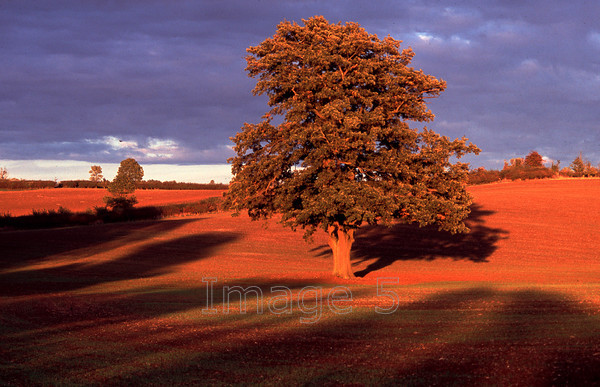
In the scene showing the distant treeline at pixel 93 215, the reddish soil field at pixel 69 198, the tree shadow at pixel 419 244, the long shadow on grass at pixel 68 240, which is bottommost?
the tree shadow at pixel 419 244

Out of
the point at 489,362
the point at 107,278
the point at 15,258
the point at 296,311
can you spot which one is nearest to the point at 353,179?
the point at 296,311

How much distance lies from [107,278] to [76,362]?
82.8ft

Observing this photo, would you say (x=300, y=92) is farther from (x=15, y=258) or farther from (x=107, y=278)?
(x=15, y=258)

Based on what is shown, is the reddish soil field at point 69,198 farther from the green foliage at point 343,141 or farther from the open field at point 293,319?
the green foliage at point 343,141

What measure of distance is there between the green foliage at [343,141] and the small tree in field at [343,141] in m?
0.06

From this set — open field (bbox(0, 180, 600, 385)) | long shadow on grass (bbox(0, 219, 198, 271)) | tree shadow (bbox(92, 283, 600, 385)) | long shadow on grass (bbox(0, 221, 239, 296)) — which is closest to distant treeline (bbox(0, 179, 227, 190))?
long shadow on grass (bbox(0, 219, 198, 271))

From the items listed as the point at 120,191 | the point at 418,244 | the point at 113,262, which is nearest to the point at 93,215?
the point at 120,191

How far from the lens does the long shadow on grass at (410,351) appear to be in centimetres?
1072

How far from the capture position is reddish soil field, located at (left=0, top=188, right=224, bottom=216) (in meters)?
93.8

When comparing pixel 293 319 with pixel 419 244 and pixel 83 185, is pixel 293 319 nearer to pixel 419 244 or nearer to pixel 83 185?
pixel 419 244

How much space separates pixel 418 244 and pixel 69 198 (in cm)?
7535

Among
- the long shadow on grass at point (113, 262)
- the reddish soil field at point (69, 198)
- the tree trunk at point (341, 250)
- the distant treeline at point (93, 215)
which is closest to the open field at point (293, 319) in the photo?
the long shadow on grass at point (113, 262)

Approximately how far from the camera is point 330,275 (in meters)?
Result: 36.7

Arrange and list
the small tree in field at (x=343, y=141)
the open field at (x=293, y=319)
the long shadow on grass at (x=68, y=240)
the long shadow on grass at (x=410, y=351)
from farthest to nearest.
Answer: the long shadow on grass at (x=68, y=240) → the small tree in field at (x=343, y=141) → the open field at (x=293, y=319) → the long shadow on grass at (x=410, y=351)
